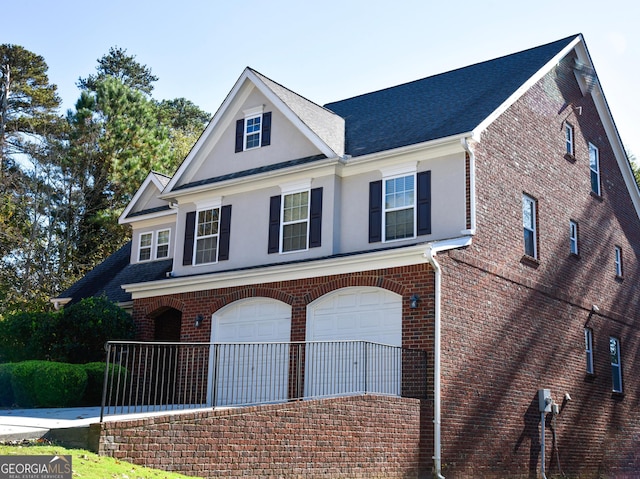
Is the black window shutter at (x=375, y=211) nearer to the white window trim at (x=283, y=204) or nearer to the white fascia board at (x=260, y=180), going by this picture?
the white fascia board at (x=260, y=180)

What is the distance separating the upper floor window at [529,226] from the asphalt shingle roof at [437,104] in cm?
259

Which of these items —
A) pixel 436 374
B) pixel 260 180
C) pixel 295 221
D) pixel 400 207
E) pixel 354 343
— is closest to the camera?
pixel 436 374

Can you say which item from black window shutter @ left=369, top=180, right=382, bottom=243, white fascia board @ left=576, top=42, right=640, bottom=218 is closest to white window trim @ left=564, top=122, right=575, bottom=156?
white fascia board @ left=576, top=42, right=640, bottom=218

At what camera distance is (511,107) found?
19000mm

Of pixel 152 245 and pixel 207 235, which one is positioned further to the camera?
pixel 152 245

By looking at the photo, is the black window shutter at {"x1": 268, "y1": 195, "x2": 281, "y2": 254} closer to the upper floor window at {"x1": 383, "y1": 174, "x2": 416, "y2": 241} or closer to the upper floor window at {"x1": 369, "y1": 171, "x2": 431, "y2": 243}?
the upper floor window at {"x1": 369, "y1": 171, "x2": 431, "y2": 243}

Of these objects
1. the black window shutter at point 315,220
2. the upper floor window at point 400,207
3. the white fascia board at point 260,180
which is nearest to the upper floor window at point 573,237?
the upper floor window at point 400,207

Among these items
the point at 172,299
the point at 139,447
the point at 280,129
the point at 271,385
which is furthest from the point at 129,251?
the point at 139,447

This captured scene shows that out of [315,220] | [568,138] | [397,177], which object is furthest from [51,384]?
[568,138]

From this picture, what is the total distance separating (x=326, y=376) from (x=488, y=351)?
346 cm

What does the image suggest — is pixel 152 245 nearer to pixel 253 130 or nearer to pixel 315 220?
pixel 253 130

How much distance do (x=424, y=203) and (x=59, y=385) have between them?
9013mm

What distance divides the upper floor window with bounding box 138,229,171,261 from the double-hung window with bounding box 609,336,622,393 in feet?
43.5

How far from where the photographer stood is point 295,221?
19.2m
